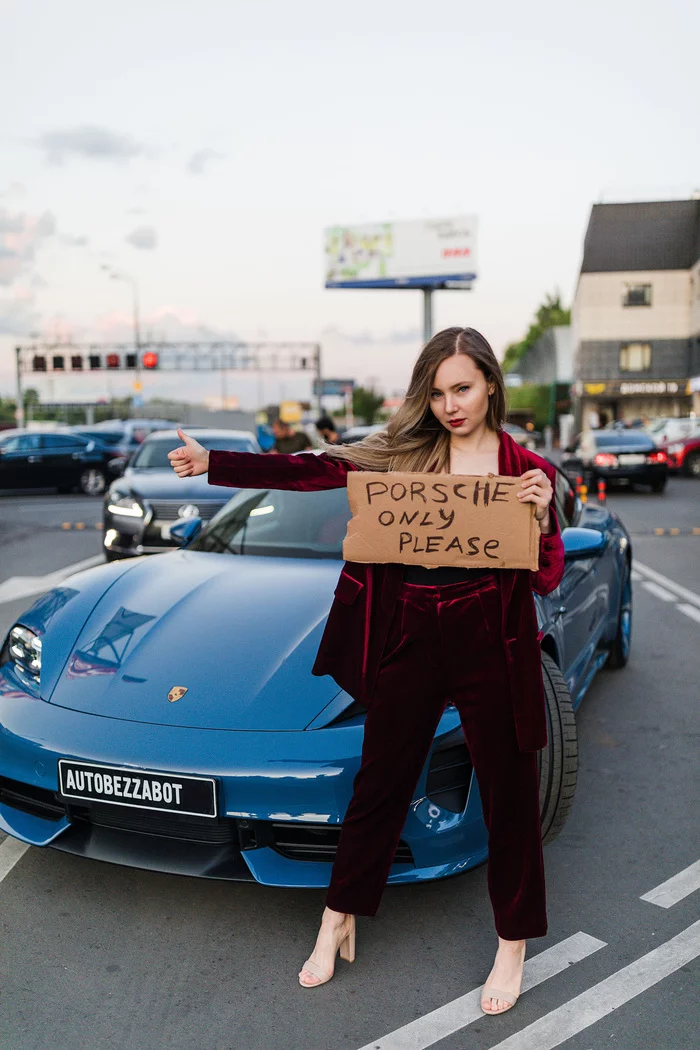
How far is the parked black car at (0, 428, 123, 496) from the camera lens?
21.9 m

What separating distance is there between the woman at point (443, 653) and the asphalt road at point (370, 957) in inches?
5.5

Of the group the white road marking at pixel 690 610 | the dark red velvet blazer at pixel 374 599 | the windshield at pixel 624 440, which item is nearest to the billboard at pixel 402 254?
the windshield at pixel 624 440

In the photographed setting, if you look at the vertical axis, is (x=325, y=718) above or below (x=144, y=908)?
above

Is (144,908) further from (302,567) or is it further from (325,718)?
(302,567)

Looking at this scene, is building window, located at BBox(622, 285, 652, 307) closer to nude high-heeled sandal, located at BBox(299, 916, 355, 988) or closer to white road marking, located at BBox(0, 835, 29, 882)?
white road marking, located at BBox(0, 835, 29, 882)

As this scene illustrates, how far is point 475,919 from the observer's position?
304 cm

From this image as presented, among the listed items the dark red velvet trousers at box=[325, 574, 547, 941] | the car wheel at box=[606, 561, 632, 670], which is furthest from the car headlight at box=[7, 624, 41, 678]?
the car wheel at box=[606, 561, 632, 670]

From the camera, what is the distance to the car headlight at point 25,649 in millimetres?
3330

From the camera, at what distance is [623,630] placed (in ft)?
19.4

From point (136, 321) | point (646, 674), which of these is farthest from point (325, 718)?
point (136, 321)

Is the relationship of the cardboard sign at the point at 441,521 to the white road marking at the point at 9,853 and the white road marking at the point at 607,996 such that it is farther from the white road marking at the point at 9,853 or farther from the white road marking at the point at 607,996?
the white road marking at the point at 9,853

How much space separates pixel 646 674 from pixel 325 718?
3.57 metres

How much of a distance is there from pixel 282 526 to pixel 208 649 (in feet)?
3.99

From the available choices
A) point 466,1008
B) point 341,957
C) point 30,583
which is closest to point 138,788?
point 341,957
